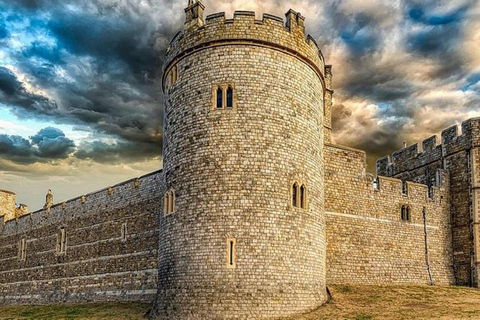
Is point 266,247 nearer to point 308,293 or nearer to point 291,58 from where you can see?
point 308,293

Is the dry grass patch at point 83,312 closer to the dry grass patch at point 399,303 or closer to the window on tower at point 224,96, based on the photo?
the dry grass patch at point 399,303

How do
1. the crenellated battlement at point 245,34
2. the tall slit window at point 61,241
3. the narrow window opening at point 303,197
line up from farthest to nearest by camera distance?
1. the tall slit window at point 61,241
2. the crenellated battlement at point 245,34
3. the narrow window opening at point 303,197

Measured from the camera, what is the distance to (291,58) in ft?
67.2

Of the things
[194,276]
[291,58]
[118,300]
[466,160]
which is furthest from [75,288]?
[466,160]

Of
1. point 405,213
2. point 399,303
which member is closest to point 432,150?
point 405,213

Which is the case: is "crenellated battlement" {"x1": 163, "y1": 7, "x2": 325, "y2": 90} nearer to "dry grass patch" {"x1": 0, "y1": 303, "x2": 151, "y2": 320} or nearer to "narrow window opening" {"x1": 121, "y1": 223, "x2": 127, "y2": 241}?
"narrow window opening" {"x1": 121, "y1": 223, "x2": 127, "y2": 241}

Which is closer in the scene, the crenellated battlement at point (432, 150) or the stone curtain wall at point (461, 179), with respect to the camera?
the stone curtain wall at point (461, 179)

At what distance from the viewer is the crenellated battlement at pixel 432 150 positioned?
90.7ft

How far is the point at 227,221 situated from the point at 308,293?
3934 millimetres

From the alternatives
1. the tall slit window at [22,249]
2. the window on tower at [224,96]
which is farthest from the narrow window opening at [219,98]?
the tall slit window at [22,249]

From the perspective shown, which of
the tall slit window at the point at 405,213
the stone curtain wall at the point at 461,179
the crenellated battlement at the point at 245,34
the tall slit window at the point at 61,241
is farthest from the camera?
the tall slit window at the point at 61,241

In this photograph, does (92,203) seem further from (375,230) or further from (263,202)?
(375,230)

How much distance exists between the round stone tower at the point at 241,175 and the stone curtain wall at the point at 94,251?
6.00 m

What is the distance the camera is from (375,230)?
25.1 m
